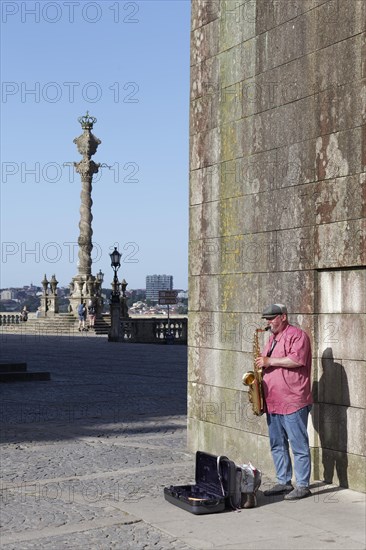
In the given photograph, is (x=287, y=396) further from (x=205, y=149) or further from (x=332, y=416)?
(x=205, y=149)

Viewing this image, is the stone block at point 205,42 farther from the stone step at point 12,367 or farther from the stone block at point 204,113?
the stone step at point 12,367

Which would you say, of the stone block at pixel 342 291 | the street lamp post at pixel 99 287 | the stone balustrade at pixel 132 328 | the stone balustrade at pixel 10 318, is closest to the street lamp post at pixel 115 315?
the stone balustrade at pixel 132 328

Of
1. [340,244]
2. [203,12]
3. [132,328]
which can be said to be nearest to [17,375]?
[203,12]

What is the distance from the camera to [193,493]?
8219mm

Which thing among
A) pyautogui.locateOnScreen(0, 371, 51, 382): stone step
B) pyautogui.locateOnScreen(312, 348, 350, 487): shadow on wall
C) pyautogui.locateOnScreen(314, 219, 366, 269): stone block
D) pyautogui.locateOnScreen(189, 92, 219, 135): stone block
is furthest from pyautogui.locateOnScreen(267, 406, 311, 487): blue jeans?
pyautogui.locateOnScreen(0, 371, 51, 382): stone step

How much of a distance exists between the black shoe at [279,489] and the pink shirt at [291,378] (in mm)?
665

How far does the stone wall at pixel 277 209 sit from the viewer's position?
8.66 metres

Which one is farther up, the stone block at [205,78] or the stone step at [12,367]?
the stone block at [205,78]

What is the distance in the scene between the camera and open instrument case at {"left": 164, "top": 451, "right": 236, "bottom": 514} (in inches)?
313

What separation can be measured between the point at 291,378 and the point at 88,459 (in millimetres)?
3160

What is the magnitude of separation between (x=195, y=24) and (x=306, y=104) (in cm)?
259

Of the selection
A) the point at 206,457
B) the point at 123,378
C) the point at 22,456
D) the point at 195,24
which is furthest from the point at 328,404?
the point at 123,378

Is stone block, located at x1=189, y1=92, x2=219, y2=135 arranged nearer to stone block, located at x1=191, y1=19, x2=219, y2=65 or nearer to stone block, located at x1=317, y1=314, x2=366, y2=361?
stone block, located at x1=191, y1=19, x2=219, y2=65

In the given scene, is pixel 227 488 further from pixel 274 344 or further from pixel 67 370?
pixel 67 370
